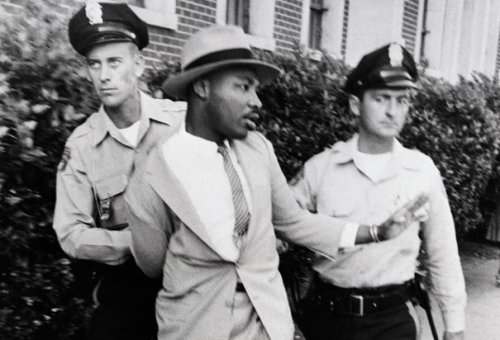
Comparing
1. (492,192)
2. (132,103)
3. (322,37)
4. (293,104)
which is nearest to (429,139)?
(293,104)

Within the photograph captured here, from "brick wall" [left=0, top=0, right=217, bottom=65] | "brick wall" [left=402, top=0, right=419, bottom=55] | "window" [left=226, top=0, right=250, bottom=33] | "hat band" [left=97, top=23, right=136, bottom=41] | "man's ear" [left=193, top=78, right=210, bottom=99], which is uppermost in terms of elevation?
"brick wall" [left=402, top=0, right=419, bottom=55]

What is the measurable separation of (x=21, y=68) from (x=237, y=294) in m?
1.66

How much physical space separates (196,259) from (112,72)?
3.50ft

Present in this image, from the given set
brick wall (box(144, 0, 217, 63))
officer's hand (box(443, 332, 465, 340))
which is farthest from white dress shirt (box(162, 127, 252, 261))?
brick wall (box(144, 0, 217, 63))

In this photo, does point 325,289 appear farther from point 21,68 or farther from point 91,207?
point 21,68

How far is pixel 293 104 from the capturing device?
496cm

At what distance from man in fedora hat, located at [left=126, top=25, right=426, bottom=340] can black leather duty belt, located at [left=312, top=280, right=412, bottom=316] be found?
60 centimetres

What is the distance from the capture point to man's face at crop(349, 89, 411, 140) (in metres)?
3.00

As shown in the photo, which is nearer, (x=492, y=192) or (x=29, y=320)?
(x=29, y=320)

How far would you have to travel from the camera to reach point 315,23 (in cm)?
1045

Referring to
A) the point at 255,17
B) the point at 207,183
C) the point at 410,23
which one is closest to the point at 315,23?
the point at 255,17

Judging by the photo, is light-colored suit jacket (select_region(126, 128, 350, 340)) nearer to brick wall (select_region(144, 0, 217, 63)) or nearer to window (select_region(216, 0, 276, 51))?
brick wall (select_region(144, 0, 217, 63))

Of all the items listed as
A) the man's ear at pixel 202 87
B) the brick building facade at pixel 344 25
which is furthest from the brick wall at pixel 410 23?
the man's ear at pixel 202 87

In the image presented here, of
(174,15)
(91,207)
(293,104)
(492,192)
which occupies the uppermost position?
(174,15)
